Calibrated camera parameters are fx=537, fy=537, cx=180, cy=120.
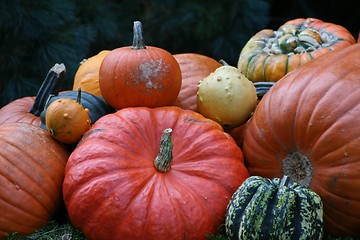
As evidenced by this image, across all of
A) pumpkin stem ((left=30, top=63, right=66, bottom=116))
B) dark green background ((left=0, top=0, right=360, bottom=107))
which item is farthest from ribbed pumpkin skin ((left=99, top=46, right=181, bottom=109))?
dark green background ((left=0, top=0, right=360, bottom=107))

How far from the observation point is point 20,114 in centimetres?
320

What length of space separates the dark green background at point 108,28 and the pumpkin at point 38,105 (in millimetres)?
2134

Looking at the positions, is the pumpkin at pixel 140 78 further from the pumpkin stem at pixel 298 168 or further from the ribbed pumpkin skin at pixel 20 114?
the pumpkin stem at pixel 298 168

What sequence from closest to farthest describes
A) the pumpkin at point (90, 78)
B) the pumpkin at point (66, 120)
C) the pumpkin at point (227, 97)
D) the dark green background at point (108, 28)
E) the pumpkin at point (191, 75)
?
1. the pumpkin at point (66, 120)
2. the pumpkin at point (227, 97)
3. the pumpkin at point (191, 75)
4. the pumpkin at point (90, 78)
5. the dark green background at point (108, 28)

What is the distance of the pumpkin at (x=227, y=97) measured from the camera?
8.89ft

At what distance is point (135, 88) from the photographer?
2.74 m

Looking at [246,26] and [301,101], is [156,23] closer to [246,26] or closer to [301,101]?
[246,26]

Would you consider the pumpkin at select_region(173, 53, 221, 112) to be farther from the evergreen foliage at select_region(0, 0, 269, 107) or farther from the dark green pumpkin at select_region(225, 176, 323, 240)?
the evergreen foliage at select_region(0, 0, 269, 107)

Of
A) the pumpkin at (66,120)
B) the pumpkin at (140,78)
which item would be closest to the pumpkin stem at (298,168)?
the pumpkin at (140,78)

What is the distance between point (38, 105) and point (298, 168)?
1610 millimetres

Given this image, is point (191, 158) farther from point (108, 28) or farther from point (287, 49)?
point (108, 28)

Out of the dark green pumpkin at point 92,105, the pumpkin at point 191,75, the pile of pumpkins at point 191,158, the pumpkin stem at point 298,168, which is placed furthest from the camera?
the pumpkin at point 191,75

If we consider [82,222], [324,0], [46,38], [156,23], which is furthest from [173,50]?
[82,222]

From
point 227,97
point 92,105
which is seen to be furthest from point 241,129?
point 92,105
